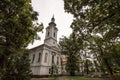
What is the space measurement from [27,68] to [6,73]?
9.63ft

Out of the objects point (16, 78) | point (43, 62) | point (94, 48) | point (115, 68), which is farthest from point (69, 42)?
point (16, 78)

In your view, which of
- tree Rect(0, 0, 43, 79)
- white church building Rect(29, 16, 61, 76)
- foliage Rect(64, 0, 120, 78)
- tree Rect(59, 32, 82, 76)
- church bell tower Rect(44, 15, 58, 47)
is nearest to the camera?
foliage Rect(64, 0, 120, 78)

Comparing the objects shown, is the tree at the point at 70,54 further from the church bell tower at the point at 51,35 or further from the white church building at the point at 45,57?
the church bell tower at the point at 51,35

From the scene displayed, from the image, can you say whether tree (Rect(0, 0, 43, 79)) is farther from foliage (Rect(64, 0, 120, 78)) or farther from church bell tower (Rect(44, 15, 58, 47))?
church bell tower (Rect(44, 15, 58, 47))

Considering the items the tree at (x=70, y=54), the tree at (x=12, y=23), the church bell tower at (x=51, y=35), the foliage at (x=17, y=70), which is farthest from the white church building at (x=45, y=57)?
the tree at (x=12, y=23)

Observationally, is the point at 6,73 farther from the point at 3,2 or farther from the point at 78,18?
the point at 78,18

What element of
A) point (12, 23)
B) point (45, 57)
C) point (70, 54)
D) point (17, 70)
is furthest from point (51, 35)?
point (12, 23)

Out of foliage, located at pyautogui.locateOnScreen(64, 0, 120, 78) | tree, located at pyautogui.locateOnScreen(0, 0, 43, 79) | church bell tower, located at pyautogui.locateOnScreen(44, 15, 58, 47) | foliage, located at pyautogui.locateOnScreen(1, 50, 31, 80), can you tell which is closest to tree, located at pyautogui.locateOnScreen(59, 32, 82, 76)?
church bell tower, located at pyautogui.locateOnScreen(44, 15, 58, 47)

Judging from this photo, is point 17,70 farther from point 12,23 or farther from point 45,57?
point 45,57

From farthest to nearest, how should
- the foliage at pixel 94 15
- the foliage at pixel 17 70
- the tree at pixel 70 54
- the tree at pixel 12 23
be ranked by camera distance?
the tree at pixel 70 54 < the foliage at pixel 17 70 < the tree at pixel 12 23 < the foliage at pixel 94 15

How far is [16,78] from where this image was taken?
1383cm

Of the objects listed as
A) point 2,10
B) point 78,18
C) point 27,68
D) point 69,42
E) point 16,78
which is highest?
point 69,42

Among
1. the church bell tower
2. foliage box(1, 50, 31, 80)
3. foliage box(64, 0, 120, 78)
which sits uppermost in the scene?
the church bell tower

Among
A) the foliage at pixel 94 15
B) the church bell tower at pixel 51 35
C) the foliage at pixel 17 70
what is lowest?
the foliage at pixel 17 70
